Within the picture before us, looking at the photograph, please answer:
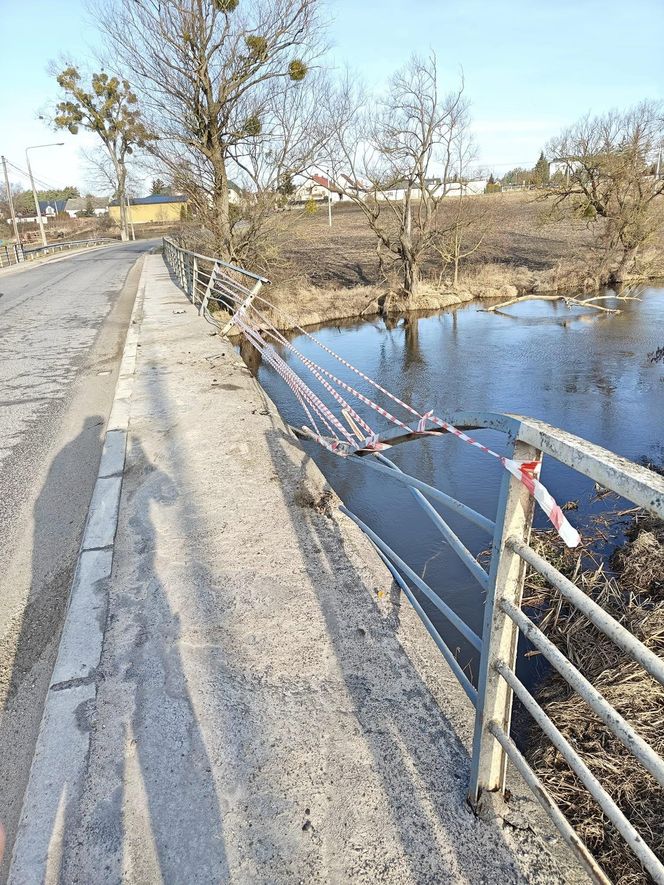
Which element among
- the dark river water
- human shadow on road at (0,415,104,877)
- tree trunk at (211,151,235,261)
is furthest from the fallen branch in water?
human shadow on road at (0,415,104,877)

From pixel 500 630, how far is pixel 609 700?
5.66 ft

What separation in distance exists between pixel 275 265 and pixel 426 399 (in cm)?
947

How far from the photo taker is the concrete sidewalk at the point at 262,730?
68.9 inches

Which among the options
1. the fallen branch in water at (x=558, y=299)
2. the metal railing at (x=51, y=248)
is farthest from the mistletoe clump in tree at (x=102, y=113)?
the fallen branch in water at (x=558, y=299)

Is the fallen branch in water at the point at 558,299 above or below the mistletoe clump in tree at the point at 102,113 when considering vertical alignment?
below

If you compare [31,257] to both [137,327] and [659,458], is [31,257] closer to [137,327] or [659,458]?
[137,327]

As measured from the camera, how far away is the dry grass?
7.33 feet

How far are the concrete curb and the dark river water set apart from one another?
88.4 inches

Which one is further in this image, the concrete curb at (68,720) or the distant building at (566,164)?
the distant building at (566,164)

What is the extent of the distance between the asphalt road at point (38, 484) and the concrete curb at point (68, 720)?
0.15m

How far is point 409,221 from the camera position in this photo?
18.1 metres

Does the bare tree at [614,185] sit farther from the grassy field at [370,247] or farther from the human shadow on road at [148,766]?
the human shadow on road at [148,766]

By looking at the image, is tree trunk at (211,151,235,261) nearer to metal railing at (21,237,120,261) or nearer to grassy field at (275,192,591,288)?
grassy field at (275,192,591,288)

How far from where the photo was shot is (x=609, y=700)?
2889 mm
